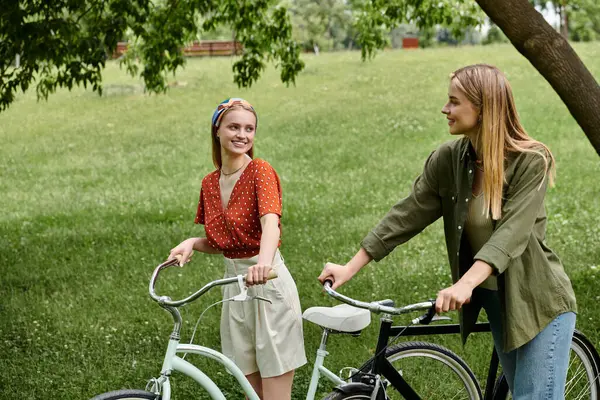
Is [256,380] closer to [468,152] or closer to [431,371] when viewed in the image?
[431,371]

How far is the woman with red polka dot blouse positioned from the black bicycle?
1.37 ft

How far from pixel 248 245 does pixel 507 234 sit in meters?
1.18

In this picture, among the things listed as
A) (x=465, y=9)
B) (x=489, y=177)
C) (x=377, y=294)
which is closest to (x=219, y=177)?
(x=489, y=177)

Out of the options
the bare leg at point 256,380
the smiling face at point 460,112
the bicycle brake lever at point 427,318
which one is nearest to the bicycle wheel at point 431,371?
the bicycle brake lever at point 427,318

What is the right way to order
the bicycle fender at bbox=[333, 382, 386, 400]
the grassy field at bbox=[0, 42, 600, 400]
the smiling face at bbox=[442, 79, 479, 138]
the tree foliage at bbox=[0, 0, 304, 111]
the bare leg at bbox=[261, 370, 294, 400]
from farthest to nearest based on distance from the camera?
the tree foliage at bbox=[0, 0, 304, 111], the grassy field at bbox=[0, 42, 600, 400], the bare leg at bbox=[261, 370, 294, 400], the bicycle fender at bbox=[333, 382, 386, 400], the smiling face at bbox=[442, 79, 479, 138]

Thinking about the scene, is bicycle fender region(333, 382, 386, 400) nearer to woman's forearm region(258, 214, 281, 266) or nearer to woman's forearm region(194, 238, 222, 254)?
woman's forearm region(258, 214, 281, 266)

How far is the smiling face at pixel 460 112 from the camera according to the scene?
141 inches

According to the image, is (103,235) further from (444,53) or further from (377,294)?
(444,53)

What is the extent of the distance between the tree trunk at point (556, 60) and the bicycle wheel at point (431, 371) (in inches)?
99.4

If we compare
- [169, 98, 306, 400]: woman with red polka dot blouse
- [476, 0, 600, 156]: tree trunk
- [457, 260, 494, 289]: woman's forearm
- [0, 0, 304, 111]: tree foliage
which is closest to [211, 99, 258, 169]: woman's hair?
[169, 98, 306, 400]: woman with red polka dot blouse

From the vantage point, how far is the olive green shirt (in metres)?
3.48

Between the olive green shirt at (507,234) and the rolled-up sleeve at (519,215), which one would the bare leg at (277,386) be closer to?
the olive green shirt at (507,234)

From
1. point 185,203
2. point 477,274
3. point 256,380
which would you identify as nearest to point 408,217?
point 477,274

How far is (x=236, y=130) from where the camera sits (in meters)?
4.05
